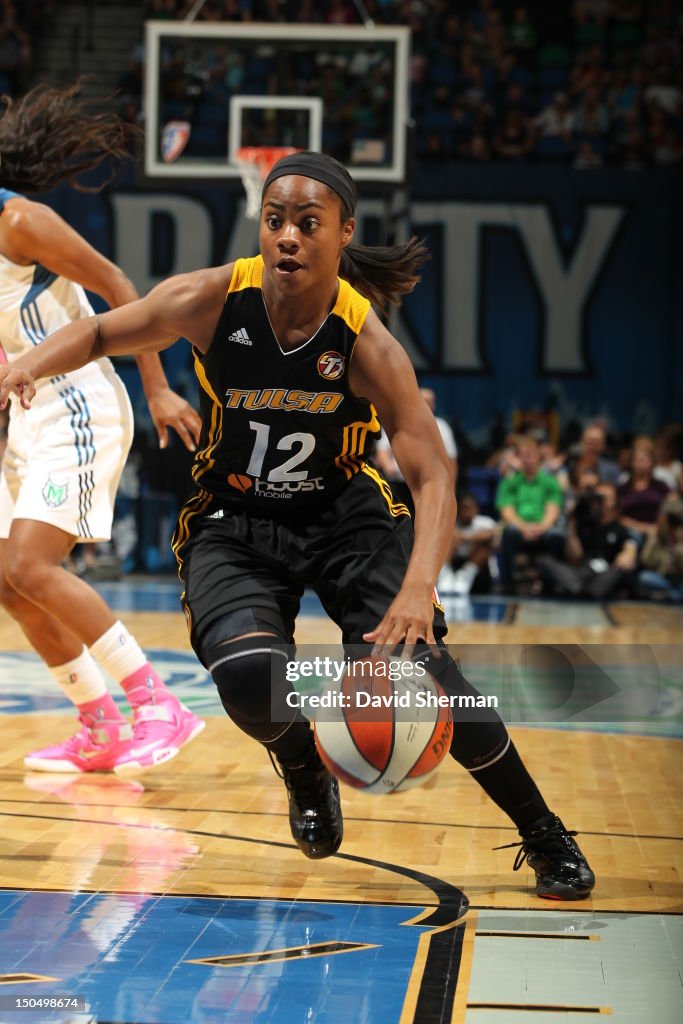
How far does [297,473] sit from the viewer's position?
3553 millimetres

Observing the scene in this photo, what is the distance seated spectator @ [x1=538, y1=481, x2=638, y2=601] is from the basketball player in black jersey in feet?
29.6

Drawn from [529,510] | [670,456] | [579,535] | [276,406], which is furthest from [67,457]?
[670,456]

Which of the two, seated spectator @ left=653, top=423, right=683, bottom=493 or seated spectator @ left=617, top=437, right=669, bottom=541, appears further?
seated spectator @ left=653, top=423, right=683, bottom=493

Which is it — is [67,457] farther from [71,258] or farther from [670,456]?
[670,456]

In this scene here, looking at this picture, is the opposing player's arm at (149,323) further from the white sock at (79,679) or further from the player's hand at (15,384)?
the white sock at (79,679)

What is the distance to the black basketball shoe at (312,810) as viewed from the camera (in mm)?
3574

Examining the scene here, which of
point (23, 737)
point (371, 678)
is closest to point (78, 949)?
point (371, 678)

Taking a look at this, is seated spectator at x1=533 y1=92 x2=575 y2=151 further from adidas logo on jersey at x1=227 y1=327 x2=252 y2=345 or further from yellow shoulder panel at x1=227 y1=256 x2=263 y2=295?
adidas logo on jersey at x1=227 y1=327 x2=252 y2=345

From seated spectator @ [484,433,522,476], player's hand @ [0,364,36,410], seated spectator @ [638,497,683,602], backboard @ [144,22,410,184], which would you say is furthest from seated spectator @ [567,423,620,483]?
player's hand @ [0,364,36,410]

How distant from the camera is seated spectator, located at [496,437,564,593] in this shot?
12.6 metres

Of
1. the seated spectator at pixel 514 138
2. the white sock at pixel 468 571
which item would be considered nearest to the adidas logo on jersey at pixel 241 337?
the white sock at pixel 468 571

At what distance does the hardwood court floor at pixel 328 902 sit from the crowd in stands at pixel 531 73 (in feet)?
39.0

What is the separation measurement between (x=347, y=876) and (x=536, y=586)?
9157 mm

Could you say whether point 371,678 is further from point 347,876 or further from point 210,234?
point 210,234
